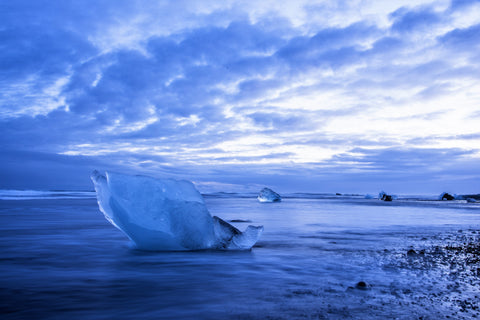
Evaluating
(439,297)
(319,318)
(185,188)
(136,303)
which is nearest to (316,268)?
(439,297)

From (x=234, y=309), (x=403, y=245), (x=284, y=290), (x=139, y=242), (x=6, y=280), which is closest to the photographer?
(x=234, y=309)

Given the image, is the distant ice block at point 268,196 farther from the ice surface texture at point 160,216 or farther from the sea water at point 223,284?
the ice surface texture at point 160,216

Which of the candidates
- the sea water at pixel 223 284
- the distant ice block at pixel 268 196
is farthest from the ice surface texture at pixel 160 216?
the distant ice block at pixel 268 196

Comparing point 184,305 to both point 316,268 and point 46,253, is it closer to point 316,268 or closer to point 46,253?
point 316,268

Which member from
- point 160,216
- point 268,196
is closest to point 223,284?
point 160,216

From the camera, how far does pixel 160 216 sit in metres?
5.01

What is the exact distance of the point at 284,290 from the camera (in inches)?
114

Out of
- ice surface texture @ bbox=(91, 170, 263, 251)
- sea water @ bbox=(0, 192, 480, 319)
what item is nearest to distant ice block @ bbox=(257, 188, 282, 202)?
sea water @ bbox=(0, 192, 480, 319)

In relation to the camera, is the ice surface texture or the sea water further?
the ice surface texture

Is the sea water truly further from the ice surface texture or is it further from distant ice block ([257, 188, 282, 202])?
distant ice block ([257, 188, 282, 202])

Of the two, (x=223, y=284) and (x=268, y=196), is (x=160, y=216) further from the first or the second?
(x=268, y=196)

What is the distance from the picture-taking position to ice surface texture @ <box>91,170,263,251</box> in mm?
4969

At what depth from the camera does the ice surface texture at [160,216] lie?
4.97 m

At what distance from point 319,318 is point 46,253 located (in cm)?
392
